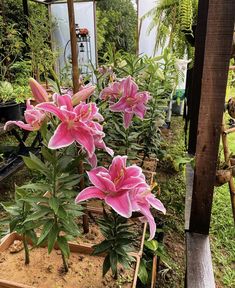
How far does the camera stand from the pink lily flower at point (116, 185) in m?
0.64

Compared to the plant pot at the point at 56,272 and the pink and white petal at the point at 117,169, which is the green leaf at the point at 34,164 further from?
the plant pot at the point at 56,272

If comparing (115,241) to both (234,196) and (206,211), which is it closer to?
(206,211)

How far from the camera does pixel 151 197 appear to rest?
716 mm

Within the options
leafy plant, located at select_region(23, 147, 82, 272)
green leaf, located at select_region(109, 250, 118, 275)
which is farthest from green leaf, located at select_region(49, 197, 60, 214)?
green leaf, located at select_region(109, 250, 118, 275)

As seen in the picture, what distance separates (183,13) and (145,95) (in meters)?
1.19

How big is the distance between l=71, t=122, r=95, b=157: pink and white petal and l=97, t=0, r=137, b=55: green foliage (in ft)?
21.7

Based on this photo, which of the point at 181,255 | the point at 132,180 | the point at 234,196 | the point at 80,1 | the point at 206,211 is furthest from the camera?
the point at 80,1

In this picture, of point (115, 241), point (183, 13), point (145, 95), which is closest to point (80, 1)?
point (183, 13)

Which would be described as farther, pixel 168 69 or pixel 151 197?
pixel 168 69

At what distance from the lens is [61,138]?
26.1 inches

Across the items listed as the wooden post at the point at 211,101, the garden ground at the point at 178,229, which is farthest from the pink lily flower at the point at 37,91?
the garden ground at the point at 178,229

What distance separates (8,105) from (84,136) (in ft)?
7.67

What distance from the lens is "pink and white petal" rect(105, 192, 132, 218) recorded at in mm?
622

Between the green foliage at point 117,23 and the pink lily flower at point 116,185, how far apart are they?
6.65 meters
